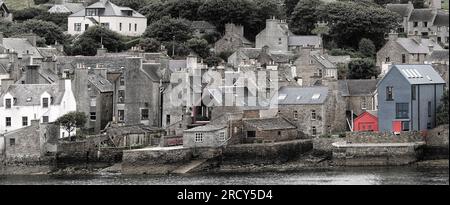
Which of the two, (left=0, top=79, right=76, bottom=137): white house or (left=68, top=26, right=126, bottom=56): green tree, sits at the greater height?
(left=68, top=26, right=126, bottom=56): green tree

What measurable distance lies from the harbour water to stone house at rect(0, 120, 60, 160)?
6.92ft

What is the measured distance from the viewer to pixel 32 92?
55500 mm

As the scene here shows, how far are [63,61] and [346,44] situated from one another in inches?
902

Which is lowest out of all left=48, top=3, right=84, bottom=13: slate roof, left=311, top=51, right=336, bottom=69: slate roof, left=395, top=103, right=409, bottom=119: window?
left=395, top=103, right=409, bottom=119: window

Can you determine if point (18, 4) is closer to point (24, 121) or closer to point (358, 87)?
point (24, 121)

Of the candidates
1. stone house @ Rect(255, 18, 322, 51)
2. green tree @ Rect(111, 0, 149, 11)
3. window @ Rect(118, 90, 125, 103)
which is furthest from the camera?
green tree @ Rect(111, 0, 149, 11)

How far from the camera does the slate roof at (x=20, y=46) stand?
68.5m

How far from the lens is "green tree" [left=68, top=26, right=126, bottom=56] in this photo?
75.7 metres

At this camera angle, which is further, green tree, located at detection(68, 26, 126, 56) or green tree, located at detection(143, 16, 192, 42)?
green tree, located at detection(143, 16, 192, 42)

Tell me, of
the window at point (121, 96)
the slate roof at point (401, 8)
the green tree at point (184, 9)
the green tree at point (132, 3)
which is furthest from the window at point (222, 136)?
the green tree at point (132, 3)

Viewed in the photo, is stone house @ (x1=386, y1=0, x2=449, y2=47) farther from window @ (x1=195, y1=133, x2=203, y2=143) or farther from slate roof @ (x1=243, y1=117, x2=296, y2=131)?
window @ (x1=195, y1=133, x2=203, y2=143)

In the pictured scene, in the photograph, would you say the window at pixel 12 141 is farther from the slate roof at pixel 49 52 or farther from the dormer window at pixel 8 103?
the slate roof at pixel 49 52

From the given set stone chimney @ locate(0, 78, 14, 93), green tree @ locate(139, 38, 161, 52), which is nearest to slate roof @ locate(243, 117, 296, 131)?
stone chimney @ locate(0, 78, 14, 93)

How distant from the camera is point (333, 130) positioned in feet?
182
